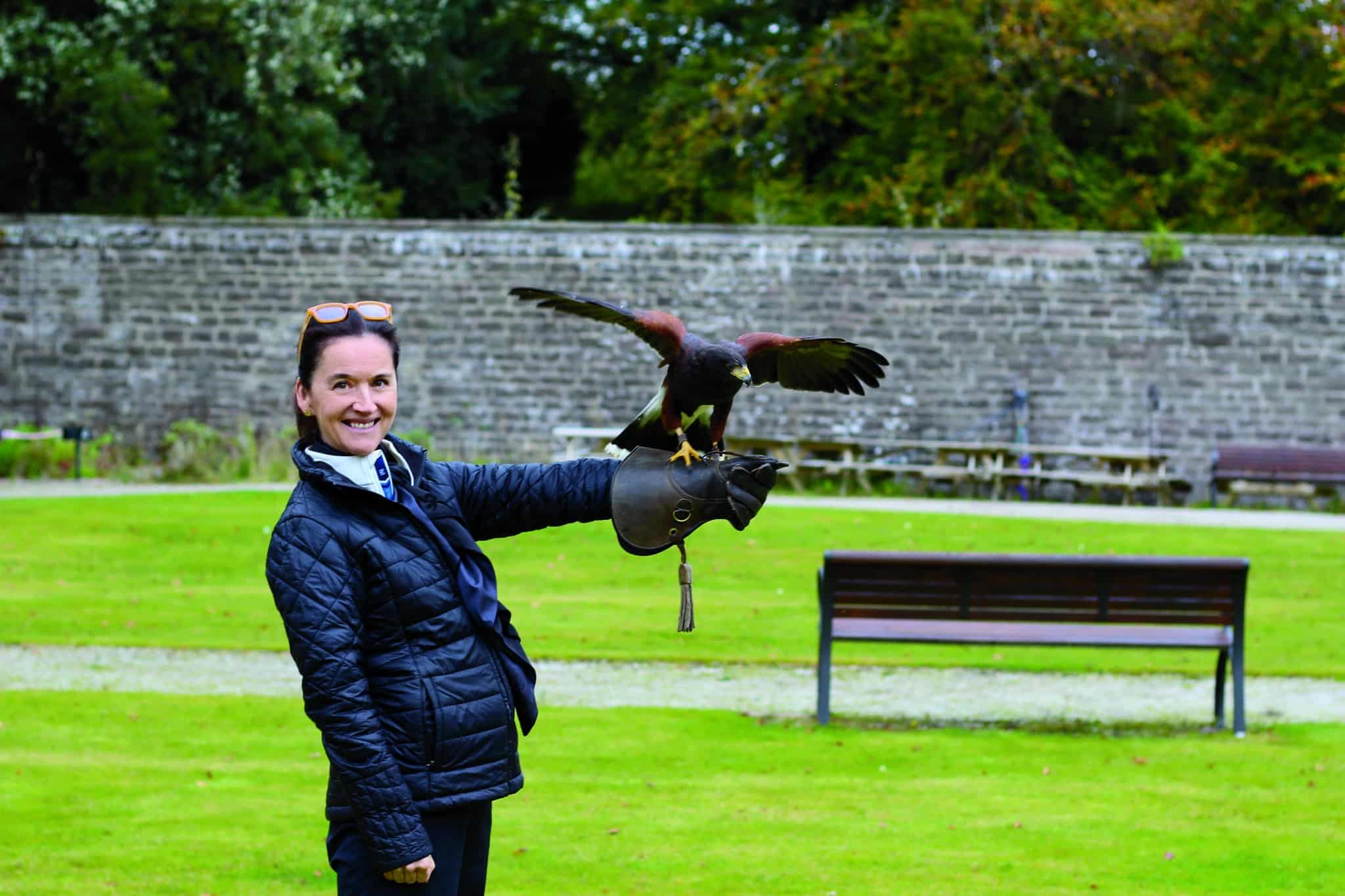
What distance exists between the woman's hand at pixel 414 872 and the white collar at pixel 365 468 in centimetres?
67

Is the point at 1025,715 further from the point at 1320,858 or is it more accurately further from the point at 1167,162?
the point at 1167,162

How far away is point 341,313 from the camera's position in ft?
10.6

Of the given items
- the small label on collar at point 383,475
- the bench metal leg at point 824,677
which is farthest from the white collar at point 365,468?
the bench metal leg at point 824,677

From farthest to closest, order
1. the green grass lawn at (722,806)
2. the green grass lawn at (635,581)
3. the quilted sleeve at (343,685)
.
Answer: the green grass lawn at (635,581), the green grass lawn at (722,806), the quilted sleeve at (343,685)

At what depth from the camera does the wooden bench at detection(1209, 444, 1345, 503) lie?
2023cm

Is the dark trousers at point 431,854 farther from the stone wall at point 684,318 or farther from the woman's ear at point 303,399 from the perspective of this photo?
the stone wall at point 684,318

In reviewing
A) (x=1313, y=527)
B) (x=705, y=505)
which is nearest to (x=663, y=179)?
(x=1313, y=527)

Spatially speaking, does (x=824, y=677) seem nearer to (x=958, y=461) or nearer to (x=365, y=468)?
(x=365, y=468)

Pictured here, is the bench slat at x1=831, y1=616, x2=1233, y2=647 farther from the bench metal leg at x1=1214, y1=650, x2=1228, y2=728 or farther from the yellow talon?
the yellow talon

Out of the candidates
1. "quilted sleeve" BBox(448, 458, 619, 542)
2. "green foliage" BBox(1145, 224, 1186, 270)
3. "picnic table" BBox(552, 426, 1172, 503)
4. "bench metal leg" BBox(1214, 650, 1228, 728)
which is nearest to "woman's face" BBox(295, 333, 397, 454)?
"quilted sleeve" BBox(448, 458, 619, 542)

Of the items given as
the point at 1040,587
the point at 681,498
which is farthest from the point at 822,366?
the point at 1040,587

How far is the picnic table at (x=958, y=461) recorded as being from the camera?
20.6 meters

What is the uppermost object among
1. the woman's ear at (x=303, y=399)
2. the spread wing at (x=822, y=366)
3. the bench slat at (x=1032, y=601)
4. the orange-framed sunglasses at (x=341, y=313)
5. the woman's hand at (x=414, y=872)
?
the orange-framed sunglasses at (x=341, y=313)

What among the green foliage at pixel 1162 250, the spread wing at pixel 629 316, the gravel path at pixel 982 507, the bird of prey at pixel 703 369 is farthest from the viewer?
the green foliage at pixel 1162 250
